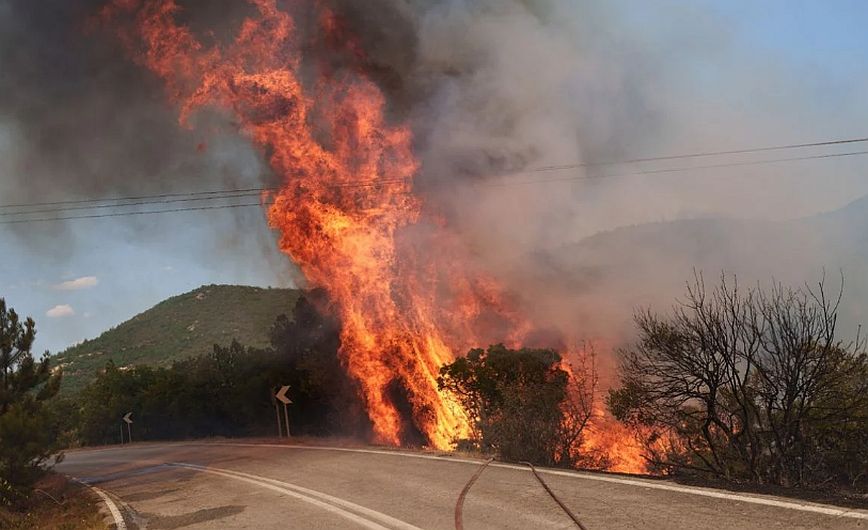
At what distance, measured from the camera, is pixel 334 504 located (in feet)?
30.0

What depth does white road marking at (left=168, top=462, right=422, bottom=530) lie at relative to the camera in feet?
24.7

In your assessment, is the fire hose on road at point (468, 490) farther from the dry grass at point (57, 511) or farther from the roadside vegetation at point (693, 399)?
the dry grass at point (57, 511)

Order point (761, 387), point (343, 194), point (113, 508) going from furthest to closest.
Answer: point (343, 194) → point (113, 508) → point (761, 387)

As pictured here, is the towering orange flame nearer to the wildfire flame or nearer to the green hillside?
the wildfire flame

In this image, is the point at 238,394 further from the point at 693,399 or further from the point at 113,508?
the point at 693,399

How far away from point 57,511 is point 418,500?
1022cm

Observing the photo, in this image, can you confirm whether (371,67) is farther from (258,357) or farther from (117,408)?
(117,408)

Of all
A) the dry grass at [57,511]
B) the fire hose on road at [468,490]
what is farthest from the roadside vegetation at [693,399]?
the fire hose on road at [468,490]

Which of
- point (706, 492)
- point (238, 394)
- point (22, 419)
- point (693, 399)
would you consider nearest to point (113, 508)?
point (22, 419)

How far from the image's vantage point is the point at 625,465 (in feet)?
57.3

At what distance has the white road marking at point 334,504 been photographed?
7.53 m

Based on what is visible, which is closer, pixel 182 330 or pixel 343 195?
pixel 343 195

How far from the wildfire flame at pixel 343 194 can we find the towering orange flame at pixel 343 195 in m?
0.04

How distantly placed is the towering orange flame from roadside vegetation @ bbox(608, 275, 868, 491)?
1238 centimetres
